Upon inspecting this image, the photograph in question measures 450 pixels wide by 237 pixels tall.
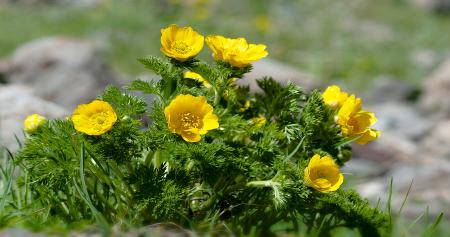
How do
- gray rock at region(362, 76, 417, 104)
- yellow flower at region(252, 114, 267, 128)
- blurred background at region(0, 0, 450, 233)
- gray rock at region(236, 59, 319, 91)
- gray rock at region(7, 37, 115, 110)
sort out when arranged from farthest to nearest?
1. gray rock at region(362, 76, 417, 104)
2. gray rock at region(236, 59, 319, 91)
3. gray rock at region(7, 37, 115, 110)
4. blurred background at region(0, 0, 450, 233)
5. yellow flower at region(252, 114, 267, 128)

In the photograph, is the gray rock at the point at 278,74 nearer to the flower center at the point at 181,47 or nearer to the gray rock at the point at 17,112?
the gray rock at the point at 17,112

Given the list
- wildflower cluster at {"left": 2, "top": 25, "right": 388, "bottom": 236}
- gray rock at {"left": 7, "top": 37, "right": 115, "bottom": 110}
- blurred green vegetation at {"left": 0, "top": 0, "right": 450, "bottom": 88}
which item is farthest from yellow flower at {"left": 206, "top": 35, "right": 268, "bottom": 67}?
blurred green vegetation at {"left": 0, "top": 0, "right": 450, "bottom": 88}

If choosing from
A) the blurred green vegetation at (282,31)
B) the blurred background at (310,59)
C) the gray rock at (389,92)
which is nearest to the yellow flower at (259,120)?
the blurred background at (310,59)

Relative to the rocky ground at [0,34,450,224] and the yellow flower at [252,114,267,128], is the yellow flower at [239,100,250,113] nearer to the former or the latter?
the yellow flower at [252,114,267,128]

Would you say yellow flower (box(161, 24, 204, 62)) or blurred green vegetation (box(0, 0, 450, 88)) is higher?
blurred green vegetation (box(0, 0, 450, 88))

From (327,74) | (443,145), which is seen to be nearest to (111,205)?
(443,145)

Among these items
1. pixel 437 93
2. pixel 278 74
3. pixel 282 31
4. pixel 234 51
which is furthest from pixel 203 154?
pixel 282 31
